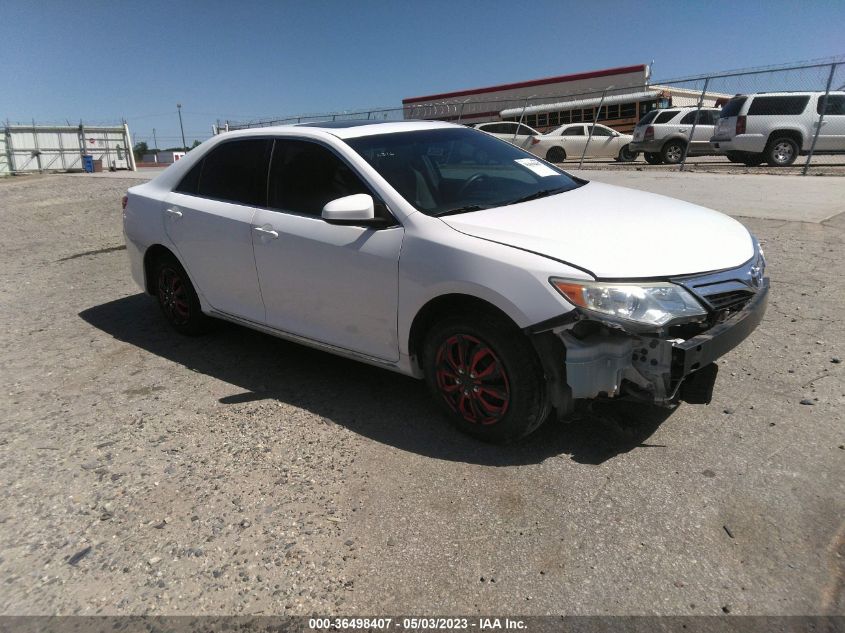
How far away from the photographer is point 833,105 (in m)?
13.8

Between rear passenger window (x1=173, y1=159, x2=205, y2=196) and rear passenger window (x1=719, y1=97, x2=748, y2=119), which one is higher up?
rear passenger window (x1=719, y1=97, x2=748, y2=119)

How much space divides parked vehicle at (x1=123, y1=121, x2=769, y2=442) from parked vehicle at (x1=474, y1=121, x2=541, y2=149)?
17832 mm

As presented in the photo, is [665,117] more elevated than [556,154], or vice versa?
[665,117]

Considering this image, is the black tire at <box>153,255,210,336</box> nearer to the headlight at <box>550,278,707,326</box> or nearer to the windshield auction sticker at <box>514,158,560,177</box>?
the windshield auction sticker at <box>514,158,560,177</box>

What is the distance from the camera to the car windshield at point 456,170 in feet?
11.8

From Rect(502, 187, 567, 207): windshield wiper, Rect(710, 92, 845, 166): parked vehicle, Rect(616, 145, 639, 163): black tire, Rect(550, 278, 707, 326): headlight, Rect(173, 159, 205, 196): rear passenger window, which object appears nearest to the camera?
Rect(550, 278, 707, 326): headlight

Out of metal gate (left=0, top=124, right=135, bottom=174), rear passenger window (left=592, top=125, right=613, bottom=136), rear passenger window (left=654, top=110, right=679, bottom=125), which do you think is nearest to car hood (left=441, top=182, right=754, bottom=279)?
rear passenger window (left=654, top=110, right=679, bottom=125)

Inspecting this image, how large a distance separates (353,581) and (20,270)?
25.5 feet

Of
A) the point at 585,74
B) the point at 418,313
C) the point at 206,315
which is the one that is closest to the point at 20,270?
the point at 206,315

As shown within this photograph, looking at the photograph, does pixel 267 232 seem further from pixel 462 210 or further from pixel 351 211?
pixel 462 210

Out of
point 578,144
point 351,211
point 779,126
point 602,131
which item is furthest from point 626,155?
point 351,211

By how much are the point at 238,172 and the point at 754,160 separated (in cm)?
1466

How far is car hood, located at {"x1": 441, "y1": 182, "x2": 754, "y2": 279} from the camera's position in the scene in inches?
114

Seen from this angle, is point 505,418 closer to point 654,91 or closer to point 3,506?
point 3,506
